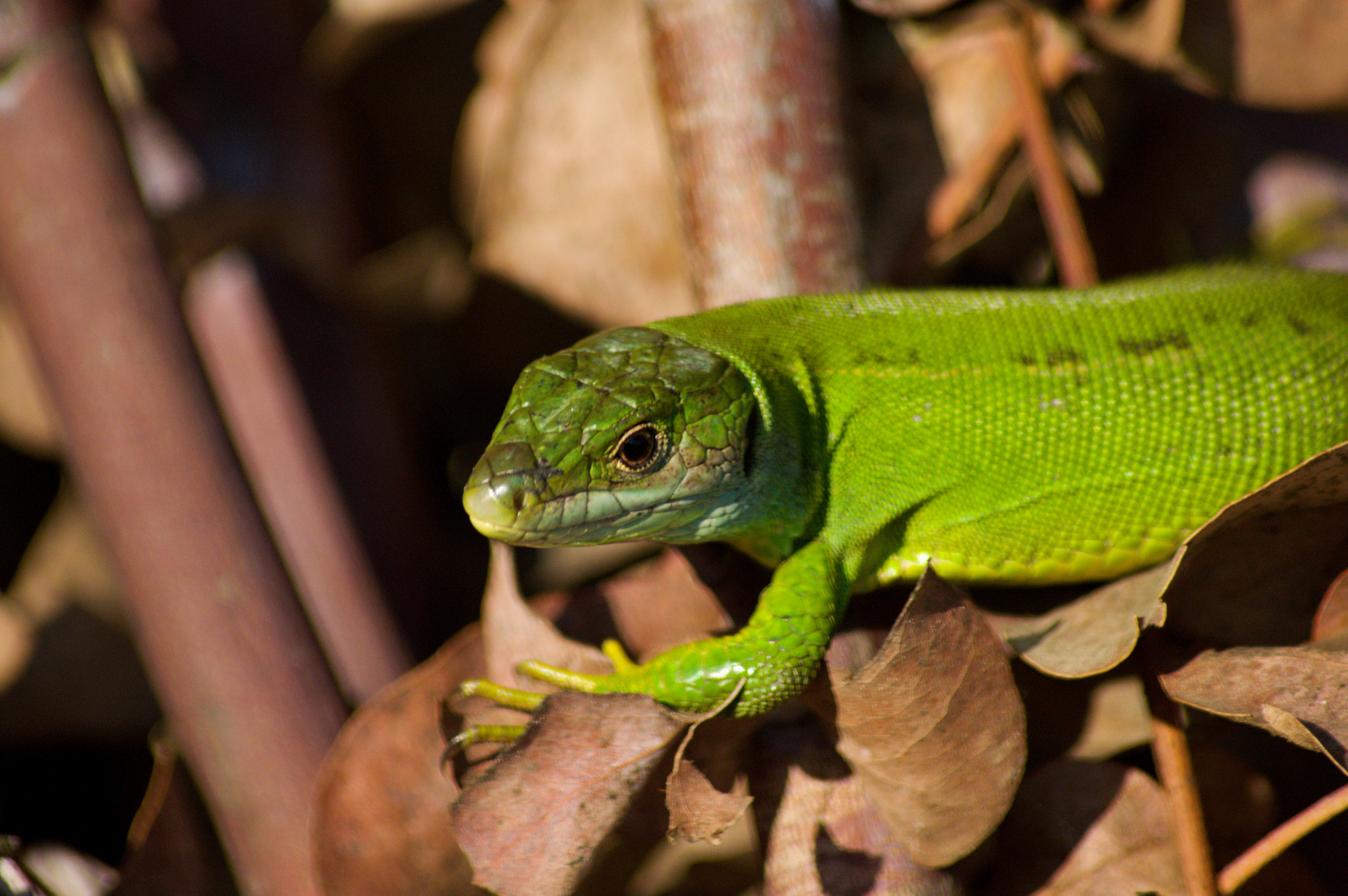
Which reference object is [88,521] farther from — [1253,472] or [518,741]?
[1253,472]

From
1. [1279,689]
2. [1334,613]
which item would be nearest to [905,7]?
[1334,613]

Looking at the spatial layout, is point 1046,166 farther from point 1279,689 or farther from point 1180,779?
point 1180,779

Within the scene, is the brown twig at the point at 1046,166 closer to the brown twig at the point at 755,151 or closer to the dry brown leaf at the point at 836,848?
the brown twig at the point at 755,151

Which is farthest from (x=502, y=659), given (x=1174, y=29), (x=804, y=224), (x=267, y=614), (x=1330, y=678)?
(x=1174, y=29)

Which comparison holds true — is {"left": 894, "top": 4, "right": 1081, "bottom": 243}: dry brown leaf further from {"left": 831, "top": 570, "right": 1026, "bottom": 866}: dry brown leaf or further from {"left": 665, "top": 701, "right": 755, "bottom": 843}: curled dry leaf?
{"left": 665, "top": 701, "right": 755, "bottom": 843}: curled dry leaf

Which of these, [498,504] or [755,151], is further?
[755,151]

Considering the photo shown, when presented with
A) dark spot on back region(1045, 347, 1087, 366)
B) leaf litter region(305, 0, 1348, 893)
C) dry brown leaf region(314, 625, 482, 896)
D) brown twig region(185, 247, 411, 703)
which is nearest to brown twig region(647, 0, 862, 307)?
dark spot on back region(1045, 347, 1087, 366)
